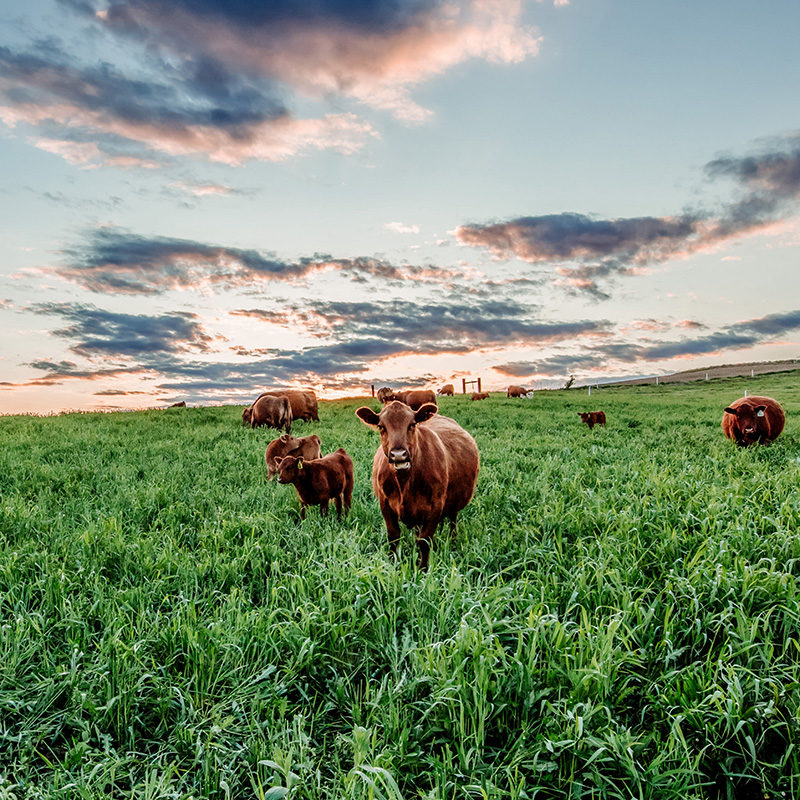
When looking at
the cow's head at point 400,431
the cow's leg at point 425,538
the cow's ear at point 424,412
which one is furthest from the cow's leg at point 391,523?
the cow's ear at point 424,412

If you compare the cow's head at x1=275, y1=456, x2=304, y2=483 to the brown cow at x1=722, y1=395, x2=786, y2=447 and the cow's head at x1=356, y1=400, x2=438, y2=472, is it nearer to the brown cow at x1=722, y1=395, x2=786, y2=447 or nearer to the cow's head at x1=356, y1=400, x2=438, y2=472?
the cow's head at x1=356, y1=400, x2=438, y2=472

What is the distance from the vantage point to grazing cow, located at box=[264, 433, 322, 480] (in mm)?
9406

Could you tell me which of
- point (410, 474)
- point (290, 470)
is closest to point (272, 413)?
point (290, 470)

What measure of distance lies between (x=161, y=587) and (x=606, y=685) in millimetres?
3700

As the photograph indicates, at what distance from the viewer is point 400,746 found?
8.53ft

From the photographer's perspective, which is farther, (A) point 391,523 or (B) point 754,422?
(B) point 754,422

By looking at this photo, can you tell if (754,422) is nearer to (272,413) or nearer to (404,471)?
(404,471)

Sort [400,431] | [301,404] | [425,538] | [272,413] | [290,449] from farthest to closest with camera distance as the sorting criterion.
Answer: [301,404] < [272,413] < [290,449] < [425,538] < [400,431]

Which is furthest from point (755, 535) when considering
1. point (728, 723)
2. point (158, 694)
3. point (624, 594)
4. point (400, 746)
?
point (158, 694)

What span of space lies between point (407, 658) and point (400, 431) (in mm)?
2294

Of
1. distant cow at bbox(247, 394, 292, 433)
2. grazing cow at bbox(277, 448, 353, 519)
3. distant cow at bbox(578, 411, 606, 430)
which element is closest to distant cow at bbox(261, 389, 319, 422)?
distant cow at bbox(247, 394, 292, 433)

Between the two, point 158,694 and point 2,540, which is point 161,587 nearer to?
point 158,694

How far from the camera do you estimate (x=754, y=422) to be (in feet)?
41.7

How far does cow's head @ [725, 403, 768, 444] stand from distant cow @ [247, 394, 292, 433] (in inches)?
564
